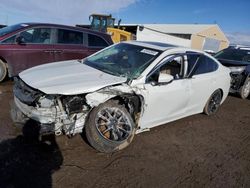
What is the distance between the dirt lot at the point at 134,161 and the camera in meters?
2.93

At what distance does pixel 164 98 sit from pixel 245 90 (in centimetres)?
499

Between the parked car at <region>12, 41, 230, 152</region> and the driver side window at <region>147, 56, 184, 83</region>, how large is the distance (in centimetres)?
2

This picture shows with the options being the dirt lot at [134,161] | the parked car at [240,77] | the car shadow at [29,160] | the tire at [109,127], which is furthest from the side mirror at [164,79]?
the parked car at [240,77]

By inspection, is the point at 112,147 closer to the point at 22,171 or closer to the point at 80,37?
the point at 22,171

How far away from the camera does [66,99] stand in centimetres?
324

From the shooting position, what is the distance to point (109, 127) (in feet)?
11.8

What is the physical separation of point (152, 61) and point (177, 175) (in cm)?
184

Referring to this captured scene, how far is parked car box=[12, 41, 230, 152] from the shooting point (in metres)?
3.23

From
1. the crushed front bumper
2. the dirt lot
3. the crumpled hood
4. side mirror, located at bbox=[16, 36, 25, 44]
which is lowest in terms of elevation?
the dirt lot

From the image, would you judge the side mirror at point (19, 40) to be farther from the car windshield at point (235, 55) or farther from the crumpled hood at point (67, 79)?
the car windshield at point (235, 55)

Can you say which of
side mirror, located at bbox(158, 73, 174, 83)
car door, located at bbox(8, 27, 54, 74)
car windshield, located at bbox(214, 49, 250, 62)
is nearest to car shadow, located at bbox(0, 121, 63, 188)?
side mirror, located at bbox(158, 73, 174, 83)

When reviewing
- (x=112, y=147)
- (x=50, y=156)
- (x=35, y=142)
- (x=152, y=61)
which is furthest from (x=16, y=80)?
(x=152, y=61)

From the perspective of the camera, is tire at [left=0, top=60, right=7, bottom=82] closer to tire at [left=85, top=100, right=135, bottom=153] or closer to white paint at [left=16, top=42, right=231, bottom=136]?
white paint at [left=16, top=42, right=231, bottom=136]

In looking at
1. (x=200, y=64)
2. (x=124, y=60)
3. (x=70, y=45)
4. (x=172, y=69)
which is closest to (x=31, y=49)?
(x=70, y=45)
